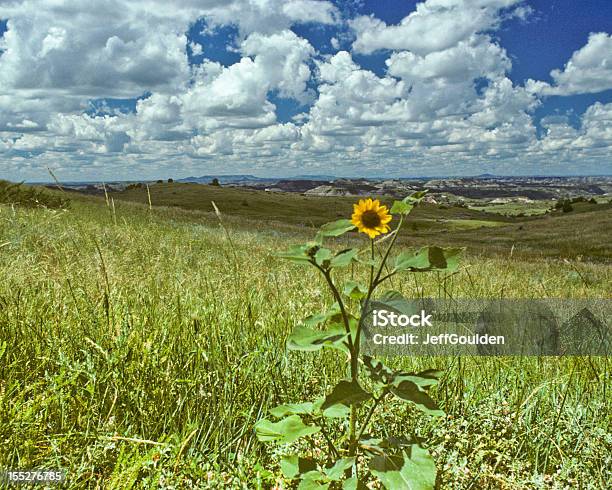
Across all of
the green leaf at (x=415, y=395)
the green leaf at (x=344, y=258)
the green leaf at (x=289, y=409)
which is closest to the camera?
the green leaf at (x=344, y=258)

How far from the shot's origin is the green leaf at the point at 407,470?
1.49 meters

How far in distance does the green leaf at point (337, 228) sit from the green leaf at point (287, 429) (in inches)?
27.1

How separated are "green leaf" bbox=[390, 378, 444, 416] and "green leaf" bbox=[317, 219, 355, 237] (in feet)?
1.80

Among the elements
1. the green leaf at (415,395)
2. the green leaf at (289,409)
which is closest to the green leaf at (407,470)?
the green leaf at (415,395)

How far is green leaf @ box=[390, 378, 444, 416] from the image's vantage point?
155 centimetres

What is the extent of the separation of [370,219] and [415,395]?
0.61 metres

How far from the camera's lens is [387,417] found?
2547 mm

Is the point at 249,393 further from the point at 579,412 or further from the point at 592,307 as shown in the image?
the point at 592,307

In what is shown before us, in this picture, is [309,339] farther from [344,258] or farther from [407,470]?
[407,470]

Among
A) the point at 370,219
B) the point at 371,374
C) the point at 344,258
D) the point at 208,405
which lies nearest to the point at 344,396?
the point at 371,374

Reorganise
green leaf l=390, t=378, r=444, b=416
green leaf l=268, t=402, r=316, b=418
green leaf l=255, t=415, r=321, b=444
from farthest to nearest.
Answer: green leaf l=268, t=402, r=316, b=418
green leaf l=255, t=415, r=321, b=444
green leaf l=390, t=378, r=444, b=416

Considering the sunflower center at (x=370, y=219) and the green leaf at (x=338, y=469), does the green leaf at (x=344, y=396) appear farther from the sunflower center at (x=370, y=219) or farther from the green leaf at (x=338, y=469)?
the sunflower center at (x=370, y=219)

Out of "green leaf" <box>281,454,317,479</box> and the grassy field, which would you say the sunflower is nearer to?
"green leaf" <box>281,454,317,479</box>

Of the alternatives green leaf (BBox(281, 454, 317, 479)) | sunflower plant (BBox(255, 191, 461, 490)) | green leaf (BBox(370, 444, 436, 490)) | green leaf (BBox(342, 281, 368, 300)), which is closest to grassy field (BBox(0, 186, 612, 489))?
green leaf (BBox(281, 454, 317, 479))
